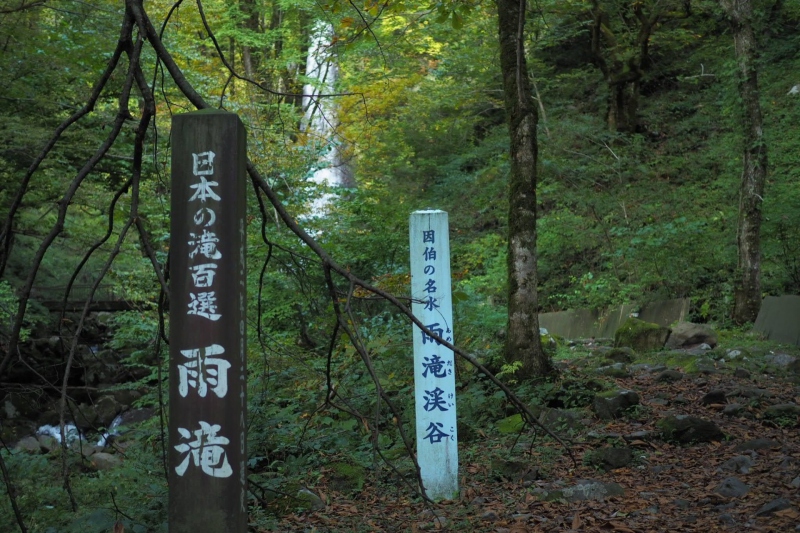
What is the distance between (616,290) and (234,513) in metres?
13.1

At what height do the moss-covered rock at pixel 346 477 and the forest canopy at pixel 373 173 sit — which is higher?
the forest canopy at pixel 373 173

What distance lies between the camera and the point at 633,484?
562cm

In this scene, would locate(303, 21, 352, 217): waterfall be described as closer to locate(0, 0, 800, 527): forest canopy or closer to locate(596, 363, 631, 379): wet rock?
locate(0, 0, 800, 527): forest canopy

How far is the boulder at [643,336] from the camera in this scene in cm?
1124

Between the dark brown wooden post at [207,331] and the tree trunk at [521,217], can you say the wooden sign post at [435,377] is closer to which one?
the tree trunk at [521,217]

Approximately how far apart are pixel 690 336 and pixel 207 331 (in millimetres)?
9821

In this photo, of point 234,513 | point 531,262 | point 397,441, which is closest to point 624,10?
point 531,262

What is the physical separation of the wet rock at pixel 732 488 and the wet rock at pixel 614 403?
80.8 inches

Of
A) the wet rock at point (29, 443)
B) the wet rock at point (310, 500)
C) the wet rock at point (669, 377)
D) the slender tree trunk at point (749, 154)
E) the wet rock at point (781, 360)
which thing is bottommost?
the wet rock at point (29, 443)

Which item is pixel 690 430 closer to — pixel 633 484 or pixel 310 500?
pixel 633 484

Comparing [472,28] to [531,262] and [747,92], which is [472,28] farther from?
[531,262]

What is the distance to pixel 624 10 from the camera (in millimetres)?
19062

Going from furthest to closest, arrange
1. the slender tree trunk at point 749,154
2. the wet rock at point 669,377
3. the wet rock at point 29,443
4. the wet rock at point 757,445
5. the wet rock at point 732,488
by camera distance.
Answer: the wet rock at point 29,443 → the slender tree trunk at point 749,154 → the wet rock at point 669,377 → the wet rock at point 757,445 → the wet rock at point 732,488

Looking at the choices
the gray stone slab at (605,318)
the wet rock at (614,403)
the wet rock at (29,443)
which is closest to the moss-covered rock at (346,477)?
the wet rock at (614,403)
